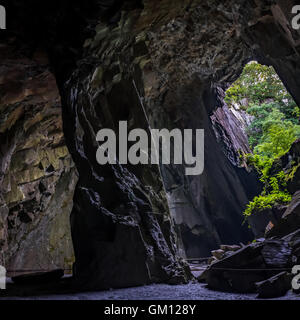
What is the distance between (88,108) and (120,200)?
2.71 m

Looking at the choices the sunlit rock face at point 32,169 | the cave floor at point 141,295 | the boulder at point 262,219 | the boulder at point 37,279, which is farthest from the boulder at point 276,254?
the sunlit rock face at point 32,169

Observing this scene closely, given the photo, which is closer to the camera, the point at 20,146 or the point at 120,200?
the point at 120,200

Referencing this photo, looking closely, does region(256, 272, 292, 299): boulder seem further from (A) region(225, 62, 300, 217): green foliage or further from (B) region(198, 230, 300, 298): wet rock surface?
(A) region(225, 62, 300, 217): green foliage

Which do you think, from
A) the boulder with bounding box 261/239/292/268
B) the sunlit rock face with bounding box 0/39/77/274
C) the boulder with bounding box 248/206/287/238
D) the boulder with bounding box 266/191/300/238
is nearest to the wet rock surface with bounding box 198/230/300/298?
the boulder with bounding box 261/239/292/268

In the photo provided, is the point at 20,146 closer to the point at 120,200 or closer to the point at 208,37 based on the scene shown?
the point at 120,200

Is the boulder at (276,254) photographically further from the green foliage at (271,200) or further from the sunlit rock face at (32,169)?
the sunlit rock face at (32,169)

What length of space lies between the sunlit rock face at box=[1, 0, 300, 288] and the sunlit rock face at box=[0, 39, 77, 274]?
1.49m

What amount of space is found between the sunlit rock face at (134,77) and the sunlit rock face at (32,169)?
58.7 inches

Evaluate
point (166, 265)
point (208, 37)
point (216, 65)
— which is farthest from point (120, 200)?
point (216, 65)

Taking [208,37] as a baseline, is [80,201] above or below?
below

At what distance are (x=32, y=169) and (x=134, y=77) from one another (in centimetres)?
554

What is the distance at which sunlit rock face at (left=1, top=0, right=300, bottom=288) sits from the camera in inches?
246

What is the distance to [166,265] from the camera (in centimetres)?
730

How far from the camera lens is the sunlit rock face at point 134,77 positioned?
624cm
